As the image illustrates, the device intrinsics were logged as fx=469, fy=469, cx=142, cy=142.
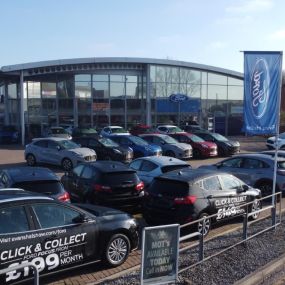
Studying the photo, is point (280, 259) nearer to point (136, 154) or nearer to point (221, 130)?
point (136, 154)

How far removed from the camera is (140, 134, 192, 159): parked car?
27516mm

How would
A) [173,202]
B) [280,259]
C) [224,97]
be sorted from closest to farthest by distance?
[280,259] → [173,202] → [224,97]

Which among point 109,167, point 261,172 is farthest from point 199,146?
point 109,167

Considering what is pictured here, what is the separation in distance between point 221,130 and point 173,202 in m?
38.3

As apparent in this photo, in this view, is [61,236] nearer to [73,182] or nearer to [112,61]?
[73,182]

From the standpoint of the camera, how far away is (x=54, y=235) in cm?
755

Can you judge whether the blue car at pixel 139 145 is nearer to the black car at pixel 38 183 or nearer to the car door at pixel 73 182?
the car door at pixel 73 182

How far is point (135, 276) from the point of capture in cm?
793

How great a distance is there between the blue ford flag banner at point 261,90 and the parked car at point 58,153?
1190 cm

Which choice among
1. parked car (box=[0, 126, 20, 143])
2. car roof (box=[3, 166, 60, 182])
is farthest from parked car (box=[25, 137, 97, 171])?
parked car (box=[0, 126, 20, 143])

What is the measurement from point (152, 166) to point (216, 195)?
15.3ft

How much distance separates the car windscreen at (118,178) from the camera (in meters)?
12.7

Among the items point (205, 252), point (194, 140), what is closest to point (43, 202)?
point (205, 252)

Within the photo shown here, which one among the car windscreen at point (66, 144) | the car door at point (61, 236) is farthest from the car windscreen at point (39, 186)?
the car windscreen at point (66, 144)
